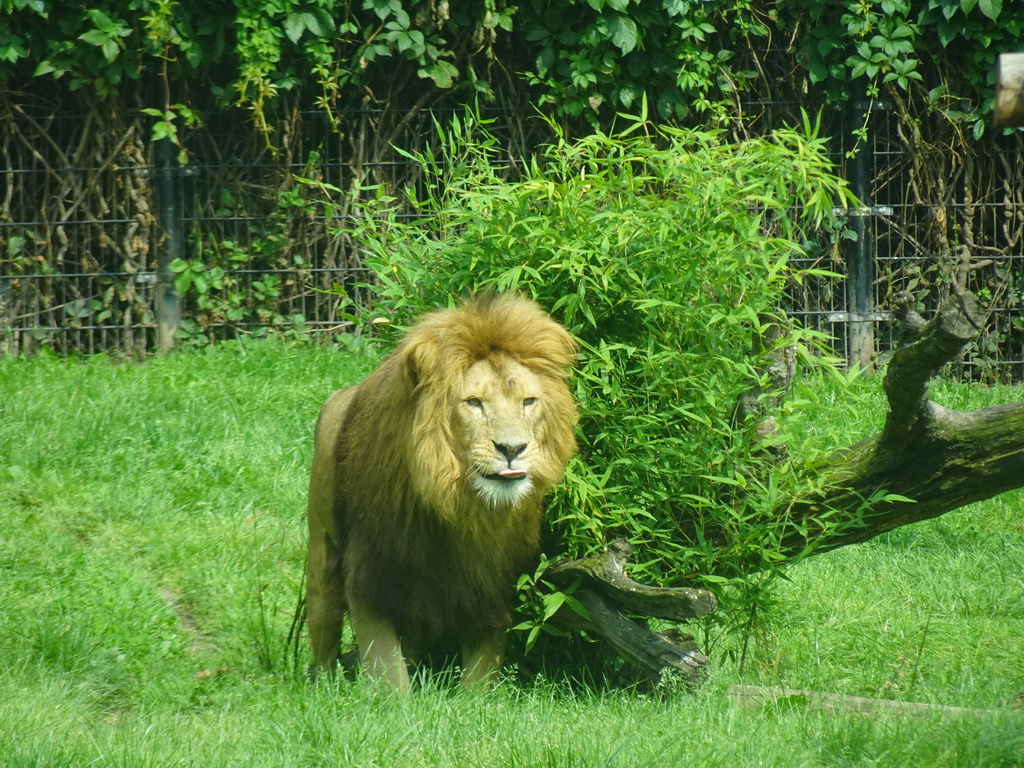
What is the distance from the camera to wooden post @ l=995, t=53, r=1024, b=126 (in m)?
2.58

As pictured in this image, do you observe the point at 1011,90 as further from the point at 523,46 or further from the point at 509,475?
the point at 523,46

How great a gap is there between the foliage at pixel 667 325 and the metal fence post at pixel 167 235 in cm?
501

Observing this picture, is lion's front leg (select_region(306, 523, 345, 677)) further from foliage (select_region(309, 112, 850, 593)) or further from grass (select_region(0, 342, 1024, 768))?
foliage (select_region(309, 112, 850, 593))

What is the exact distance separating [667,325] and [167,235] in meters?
5.52

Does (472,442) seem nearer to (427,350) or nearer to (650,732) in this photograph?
(427,350)

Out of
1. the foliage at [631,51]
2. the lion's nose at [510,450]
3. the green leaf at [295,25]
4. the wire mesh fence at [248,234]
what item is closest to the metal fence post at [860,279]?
the wire mesh fence at [248,234]

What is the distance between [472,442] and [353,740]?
1.04 m

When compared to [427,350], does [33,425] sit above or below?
below

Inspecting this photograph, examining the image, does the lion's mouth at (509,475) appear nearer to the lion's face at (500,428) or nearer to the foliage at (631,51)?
the lion's face at (500,428)

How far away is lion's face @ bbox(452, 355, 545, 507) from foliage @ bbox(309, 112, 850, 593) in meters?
0.28

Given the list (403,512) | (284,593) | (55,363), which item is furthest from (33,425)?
(403,512)

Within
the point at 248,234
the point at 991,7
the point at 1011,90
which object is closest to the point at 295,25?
the point at 248,234

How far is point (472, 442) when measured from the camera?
4.04 m

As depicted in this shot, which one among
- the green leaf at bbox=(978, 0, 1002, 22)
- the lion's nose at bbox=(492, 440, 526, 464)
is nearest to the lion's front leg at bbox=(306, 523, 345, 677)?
the lion's nose at bbox=(492, 440, 526, 464)
